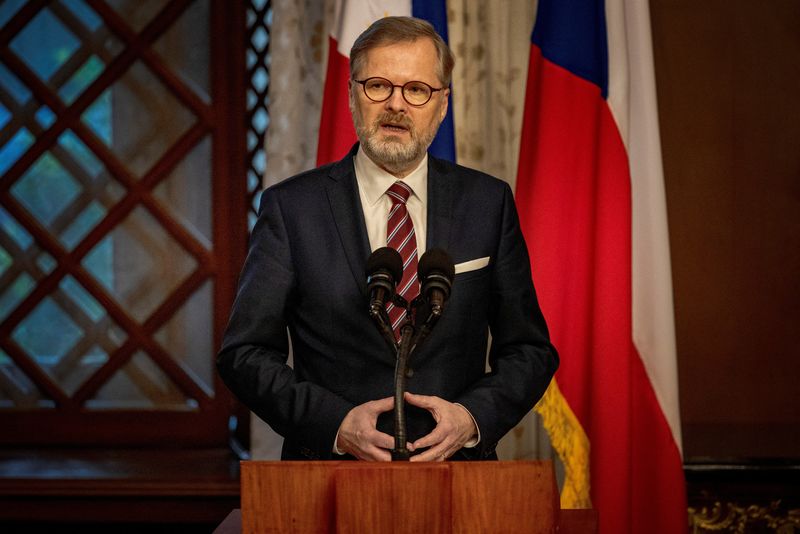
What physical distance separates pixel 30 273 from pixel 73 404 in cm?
48

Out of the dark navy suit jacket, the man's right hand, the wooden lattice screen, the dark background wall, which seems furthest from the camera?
the wooden lattice screen

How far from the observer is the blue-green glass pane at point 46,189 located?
10.5 ft

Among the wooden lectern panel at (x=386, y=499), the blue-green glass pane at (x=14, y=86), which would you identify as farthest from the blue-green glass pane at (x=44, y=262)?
the wooden lectern panel at (x=386, y=499)

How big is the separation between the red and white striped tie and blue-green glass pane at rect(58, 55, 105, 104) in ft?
6.25

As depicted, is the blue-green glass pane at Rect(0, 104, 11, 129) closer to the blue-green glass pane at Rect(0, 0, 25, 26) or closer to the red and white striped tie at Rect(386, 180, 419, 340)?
the blue-green glass pane at Rect(0, 0, 25, 26)

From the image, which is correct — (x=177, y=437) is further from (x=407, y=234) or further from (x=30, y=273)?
(x=407, y=234)

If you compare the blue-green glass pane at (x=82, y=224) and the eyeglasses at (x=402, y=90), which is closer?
the eyeglasses at (x=402, y=90)

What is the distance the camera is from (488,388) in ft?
5.03

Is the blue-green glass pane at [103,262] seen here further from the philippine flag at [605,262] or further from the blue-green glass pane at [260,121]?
the philippine flag at [605,262]

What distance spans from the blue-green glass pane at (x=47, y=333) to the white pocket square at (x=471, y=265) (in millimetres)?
2017

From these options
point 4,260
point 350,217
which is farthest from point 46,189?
point 350,217

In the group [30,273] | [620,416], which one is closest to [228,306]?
[30,273]

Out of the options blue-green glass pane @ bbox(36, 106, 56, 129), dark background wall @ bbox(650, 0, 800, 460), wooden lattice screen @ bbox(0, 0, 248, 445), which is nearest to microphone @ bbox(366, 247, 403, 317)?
dark background wall @ bbox(650, 0, 800, 460)

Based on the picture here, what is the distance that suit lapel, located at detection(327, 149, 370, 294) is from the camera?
1.61 metres
